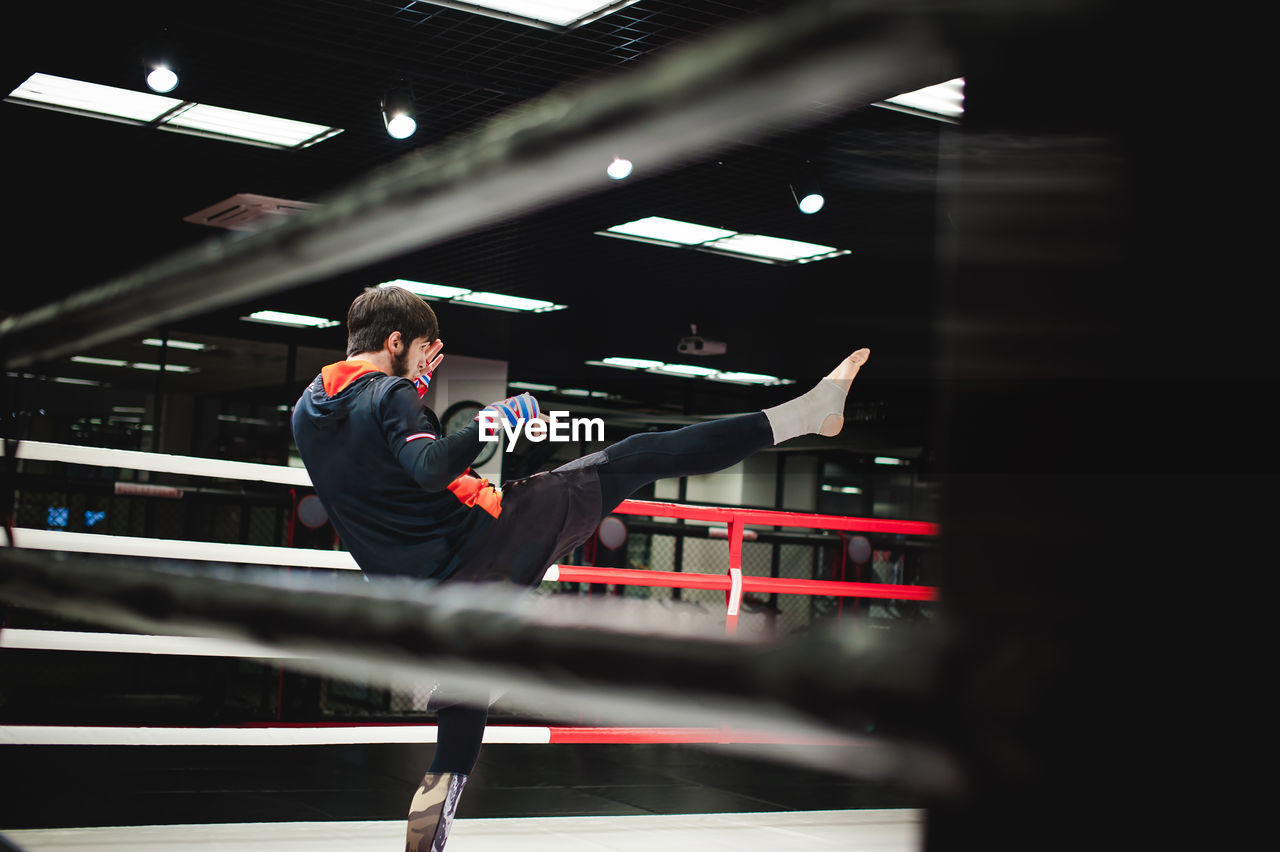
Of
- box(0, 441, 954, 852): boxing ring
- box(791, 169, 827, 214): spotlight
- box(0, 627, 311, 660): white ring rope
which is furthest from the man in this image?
box(791, 169, 827, 214): spotlight

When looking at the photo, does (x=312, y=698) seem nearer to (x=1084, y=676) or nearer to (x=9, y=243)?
(x=9, y=243)

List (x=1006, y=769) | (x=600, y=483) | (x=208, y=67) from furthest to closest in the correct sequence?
(x=208, y=67)
(x=600, y=483)
(x=1006, y=769)

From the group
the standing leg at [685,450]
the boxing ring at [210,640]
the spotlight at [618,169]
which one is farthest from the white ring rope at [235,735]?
the spotlight at [618,169]

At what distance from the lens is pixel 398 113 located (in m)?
4.14

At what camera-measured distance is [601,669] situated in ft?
0.79

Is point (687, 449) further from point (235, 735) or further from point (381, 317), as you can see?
point (235, 735)

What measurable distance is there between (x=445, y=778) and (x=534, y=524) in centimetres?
45

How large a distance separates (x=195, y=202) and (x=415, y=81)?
223cm

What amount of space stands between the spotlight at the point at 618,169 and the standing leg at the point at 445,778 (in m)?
1.55

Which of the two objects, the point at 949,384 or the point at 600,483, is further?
the point at 600,483

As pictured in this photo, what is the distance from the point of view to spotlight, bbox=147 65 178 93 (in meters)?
3.83

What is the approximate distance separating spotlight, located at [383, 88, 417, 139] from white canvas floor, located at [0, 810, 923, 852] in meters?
2.53

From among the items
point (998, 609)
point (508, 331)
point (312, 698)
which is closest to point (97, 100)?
point (312, 698)

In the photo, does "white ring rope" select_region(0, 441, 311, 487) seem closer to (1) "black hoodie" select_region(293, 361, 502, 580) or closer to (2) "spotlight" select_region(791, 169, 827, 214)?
(1) "black hoodie" select_region(293, 361, 502, 580)
